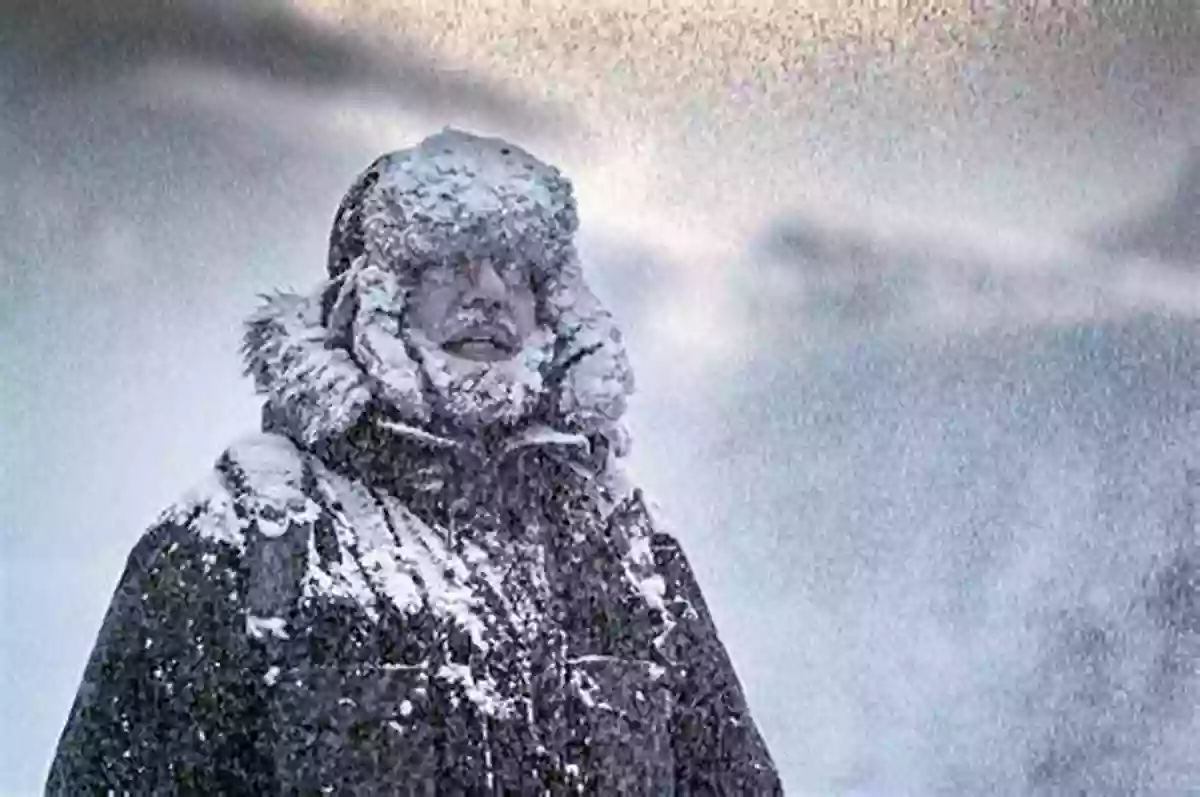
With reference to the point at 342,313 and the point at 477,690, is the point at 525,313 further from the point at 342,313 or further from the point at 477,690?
the point at 477,690

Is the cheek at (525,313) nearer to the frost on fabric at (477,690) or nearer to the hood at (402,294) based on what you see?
the hood at (402,294)

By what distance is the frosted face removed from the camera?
144cm

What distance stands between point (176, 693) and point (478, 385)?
36 cm

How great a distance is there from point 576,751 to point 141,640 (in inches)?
15.3

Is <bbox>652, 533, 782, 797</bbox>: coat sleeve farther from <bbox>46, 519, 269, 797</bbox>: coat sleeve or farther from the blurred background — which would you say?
<bbox>46, 519, 269, 797</bbox>: coat sleeve

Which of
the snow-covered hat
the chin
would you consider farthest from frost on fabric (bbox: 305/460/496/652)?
the snow-covered hat

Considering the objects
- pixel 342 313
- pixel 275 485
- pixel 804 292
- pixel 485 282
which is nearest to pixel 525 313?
pixel 485 282

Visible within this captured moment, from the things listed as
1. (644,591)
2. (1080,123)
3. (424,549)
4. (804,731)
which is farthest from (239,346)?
(1080,123)

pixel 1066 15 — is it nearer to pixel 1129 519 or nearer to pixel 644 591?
pixel 1129 519

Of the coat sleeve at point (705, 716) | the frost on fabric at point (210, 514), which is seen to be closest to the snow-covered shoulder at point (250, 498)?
the frost on fabric at point (210, 514)

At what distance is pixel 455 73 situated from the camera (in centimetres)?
171

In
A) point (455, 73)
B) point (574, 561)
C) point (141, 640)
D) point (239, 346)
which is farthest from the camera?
point (455, 73)

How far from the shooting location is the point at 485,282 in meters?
1.45

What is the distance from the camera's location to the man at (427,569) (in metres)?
1.36
